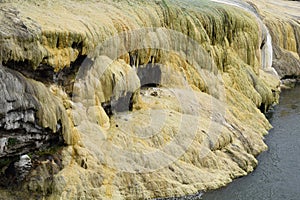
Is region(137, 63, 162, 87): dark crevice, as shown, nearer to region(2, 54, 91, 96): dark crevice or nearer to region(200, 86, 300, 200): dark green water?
region(2, 54, 91, 96): dark crevice

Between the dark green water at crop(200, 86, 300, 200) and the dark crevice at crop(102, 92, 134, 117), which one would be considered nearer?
the dark green water at crop(200, 86, 300, 200)

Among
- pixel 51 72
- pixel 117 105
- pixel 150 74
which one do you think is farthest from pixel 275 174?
pixel 51 72

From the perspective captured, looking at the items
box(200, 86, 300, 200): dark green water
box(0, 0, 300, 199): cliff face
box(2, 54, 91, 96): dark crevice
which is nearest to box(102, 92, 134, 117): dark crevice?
box(0, 0, 300, 199): cliff face

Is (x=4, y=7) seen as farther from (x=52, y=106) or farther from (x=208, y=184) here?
(x=208, y=184)

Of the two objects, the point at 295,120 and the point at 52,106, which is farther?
the point at 295,120

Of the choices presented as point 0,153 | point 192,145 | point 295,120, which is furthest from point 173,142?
point 295,120

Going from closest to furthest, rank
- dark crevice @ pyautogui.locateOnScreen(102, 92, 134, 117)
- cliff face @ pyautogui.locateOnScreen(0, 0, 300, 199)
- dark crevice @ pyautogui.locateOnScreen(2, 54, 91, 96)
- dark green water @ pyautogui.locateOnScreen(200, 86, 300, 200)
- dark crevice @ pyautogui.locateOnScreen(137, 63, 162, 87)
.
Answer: dark crevice @ pyautogui.locateOnScreen(2, 54, 91, 96)
cliff face @ pyautogui.locateOnScreen(0, 0, 300, 199)
dark green water @ pyautogui.locateOnScreen(200, 86, 300, 200)
dark crevice @ pyautogui.locateOnScreen(102, 92, 134, 117)
dark crevice @ pyautogui.locateOnScreen(137, 63, 162, 87)

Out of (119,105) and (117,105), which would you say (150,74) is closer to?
(119,105)
